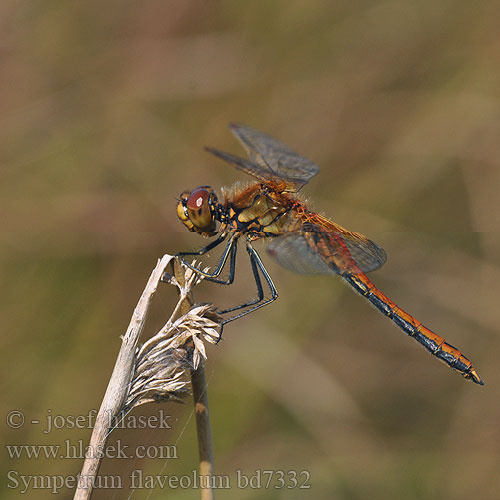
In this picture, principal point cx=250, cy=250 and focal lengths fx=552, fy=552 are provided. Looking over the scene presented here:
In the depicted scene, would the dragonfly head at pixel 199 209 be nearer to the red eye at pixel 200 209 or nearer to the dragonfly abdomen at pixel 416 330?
the red eye at pixel 200 209

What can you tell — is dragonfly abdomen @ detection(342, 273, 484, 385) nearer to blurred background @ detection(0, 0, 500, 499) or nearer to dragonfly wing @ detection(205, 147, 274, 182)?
dragonfly wing @ detection(205, 147, 274, 182)

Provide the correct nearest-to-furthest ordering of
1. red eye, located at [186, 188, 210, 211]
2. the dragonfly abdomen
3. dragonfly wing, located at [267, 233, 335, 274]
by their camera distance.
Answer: dragonfly wing, located at [267, 233, 335, 274] < red eye, located at [186, 188, 210, 211] < the dragonfly abdomen

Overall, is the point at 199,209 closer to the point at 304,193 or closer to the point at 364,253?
the point at 364,253

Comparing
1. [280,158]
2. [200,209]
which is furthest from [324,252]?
[200,209]

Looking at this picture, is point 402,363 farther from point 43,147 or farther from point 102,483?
point 43,147

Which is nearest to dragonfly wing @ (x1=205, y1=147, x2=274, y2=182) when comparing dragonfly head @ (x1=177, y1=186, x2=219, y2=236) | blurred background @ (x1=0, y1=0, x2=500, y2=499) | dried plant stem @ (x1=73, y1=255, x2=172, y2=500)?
dragonfly head @ (x1=177, y1=186, x2=219, y2=236)

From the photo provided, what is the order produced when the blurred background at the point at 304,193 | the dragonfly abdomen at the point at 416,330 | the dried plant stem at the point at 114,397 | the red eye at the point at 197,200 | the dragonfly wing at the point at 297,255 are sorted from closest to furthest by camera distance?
1. the dried plant stem at the point at 114,397
2. the dragonfly wing at the point at 297,255
3. the red eye at the point at 197,200
4. the dragonfly abdomen at the point at 416,330
5. the blurred background at the point at 304,193

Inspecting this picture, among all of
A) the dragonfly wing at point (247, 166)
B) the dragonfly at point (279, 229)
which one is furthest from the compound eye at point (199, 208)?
the dragonfly wing at point (247, 166)

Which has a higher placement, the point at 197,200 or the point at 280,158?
the point at 280,158
